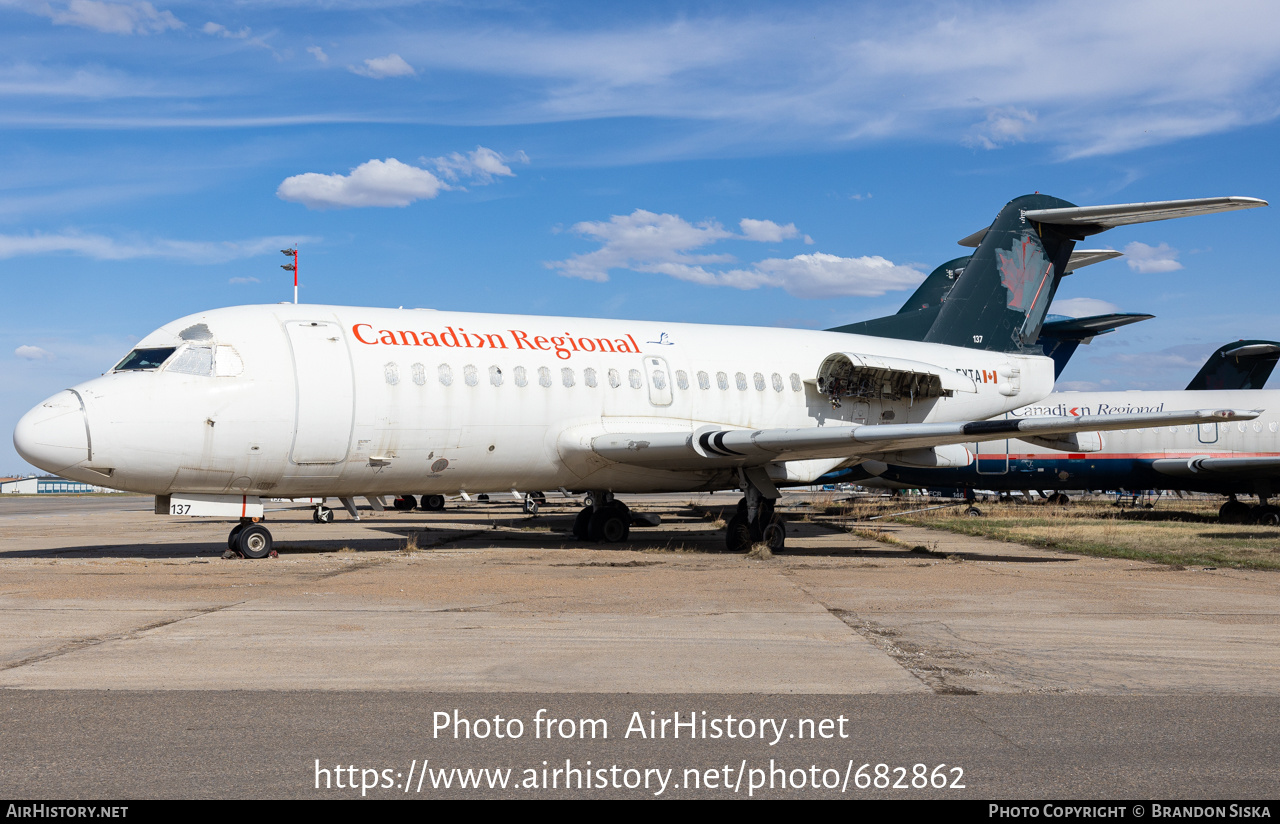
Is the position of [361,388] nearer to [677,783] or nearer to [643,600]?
[643,600]

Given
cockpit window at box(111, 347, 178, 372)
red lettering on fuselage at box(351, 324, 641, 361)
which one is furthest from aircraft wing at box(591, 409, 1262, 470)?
cockpit window at box(111, 347, 178, 372)

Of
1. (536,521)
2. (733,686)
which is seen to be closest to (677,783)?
(733,686)

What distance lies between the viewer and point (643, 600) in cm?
1059

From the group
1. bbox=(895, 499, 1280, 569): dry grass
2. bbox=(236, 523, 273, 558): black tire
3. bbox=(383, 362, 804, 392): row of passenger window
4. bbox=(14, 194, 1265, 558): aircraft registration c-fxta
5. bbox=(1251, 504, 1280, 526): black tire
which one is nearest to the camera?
bbox=(14, 194, 1265, 558): aircraft registration c-fxta

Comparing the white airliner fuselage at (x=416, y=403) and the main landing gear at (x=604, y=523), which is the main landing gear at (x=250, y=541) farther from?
the main landing gear at (x=604, y=523)

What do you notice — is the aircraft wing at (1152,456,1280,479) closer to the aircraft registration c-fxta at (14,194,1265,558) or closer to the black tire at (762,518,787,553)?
the aircraft registration c-fxta at (14,194,1265,558)

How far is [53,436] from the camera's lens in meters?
13.1

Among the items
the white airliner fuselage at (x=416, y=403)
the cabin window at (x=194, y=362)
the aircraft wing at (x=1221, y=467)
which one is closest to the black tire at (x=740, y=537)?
the white airliner fuselage at (x=416, y=403)

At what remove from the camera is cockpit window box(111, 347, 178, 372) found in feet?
46.4

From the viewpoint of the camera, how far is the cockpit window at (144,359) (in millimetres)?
14133

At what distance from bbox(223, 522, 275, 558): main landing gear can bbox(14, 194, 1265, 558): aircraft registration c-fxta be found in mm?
41

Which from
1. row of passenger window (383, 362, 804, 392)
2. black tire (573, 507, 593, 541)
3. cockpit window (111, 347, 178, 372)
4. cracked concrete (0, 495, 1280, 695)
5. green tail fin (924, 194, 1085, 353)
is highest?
green tail fin (924, 194, 1085, 353)

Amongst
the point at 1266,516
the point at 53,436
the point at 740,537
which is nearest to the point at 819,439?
the point at 740,537

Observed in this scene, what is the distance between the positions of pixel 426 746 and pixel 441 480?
11488 millimetres
